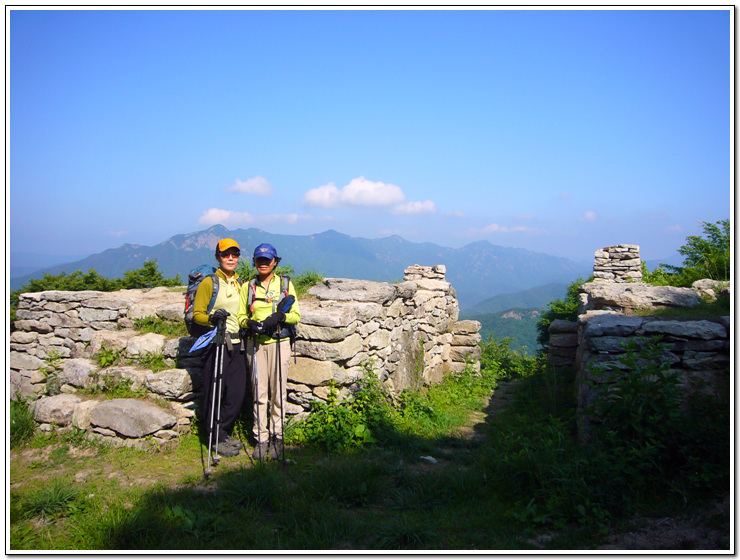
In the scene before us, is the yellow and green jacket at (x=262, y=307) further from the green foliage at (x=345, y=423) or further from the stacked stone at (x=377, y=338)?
the green foliage at (x=345, y=423)

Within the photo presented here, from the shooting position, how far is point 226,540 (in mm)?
3428

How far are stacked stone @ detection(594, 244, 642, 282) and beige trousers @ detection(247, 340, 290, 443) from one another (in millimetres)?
11055

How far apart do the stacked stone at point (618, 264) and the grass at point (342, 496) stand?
943cm

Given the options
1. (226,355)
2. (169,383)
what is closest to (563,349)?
(226,355)

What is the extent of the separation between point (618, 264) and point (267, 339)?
458 inches

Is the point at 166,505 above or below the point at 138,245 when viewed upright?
below

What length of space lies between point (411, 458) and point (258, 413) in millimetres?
1823

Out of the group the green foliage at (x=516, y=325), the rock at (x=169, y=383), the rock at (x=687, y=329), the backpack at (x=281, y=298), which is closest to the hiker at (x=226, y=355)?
the backpack at (x=281, y=298)

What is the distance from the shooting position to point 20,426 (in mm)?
5465

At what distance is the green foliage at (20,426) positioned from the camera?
5344mm

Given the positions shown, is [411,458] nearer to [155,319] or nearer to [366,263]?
[155,319]

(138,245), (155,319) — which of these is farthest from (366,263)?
(155,319)

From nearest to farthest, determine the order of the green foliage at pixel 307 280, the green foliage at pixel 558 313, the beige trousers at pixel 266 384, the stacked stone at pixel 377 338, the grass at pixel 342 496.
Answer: the grass at pixel 342 496 → the beige trousers at pixel 266 384 → the stacked stone at pixel 377 338 → the green foliage at pixel 307 280 → the green foliage at pixel 558 313

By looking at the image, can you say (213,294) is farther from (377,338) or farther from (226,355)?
(377,338)
